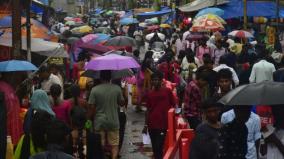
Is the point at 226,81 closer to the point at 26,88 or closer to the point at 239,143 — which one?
the point at 239,143

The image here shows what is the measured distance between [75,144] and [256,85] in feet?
7.34

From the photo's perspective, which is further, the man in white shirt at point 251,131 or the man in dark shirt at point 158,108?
the man in dark shirt at point 158,108

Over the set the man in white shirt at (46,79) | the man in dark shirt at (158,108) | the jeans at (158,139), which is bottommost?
the jeans at (158,139)

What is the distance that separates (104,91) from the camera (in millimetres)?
9320

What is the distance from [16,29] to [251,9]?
15.4m

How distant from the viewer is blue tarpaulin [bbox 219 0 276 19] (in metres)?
24.1

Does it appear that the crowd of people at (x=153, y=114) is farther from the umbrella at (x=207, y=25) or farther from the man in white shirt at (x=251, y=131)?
the umbrella at (x=207, y=25)

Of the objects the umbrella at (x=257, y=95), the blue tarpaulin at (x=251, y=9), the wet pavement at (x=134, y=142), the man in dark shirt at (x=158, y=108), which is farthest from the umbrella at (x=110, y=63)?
the blue tarpaulin at (x=251, y=9)

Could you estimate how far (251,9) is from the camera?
2444 cm

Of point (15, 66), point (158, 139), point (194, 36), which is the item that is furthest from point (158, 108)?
point (194, 36)

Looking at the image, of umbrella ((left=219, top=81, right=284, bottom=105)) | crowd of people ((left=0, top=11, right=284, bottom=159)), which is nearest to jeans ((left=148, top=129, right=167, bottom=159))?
crowd of people ((left=0, top=11, right=284, bottom=159))

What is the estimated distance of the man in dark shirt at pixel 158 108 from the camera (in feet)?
31.3

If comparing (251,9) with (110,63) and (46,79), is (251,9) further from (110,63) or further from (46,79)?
(110,63)

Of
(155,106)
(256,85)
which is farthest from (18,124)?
(256,85)
